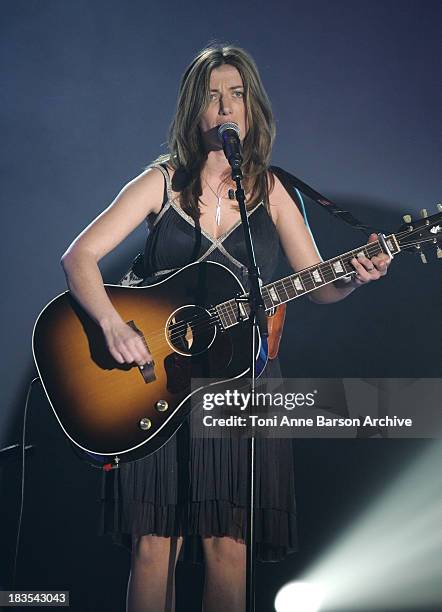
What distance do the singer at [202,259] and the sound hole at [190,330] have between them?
0.12m

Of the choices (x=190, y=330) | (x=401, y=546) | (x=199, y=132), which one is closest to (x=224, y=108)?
(x=199, y=132)

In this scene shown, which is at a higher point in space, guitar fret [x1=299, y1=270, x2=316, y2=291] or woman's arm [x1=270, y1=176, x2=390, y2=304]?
woman's arm [x1=270, y1=176, x2=390, y2=304]

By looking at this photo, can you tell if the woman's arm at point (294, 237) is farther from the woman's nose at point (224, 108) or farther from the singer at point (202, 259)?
the woman's nose at point (224, 108)

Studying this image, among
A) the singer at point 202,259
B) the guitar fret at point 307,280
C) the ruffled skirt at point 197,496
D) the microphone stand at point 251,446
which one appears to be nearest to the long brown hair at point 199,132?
the singer at point 202,259

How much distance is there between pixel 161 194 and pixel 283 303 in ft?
1.76

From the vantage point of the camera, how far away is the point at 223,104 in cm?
269

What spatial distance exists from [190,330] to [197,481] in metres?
0.46

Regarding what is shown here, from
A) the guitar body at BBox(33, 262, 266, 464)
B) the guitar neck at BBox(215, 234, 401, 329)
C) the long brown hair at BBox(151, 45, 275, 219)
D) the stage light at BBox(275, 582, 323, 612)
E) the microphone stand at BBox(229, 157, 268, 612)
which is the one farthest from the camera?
the stage light at BBox(275, 582, 323, 612)

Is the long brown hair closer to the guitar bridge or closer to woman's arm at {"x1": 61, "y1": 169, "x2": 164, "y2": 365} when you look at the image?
woman's arm at {"x1": 61, "y1": 169, "x2": 164, "y2": 365}

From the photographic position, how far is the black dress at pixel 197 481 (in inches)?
97.8

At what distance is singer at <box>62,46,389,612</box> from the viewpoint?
8.17ft

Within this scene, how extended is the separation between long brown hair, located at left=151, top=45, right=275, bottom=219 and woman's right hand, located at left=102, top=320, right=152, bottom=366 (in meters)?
0.50

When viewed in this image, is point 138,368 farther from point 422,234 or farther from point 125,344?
point 422,234

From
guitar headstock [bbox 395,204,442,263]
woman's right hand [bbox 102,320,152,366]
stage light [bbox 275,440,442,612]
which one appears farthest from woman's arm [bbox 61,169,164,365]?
stage light [bbox 275,440,442,612]
